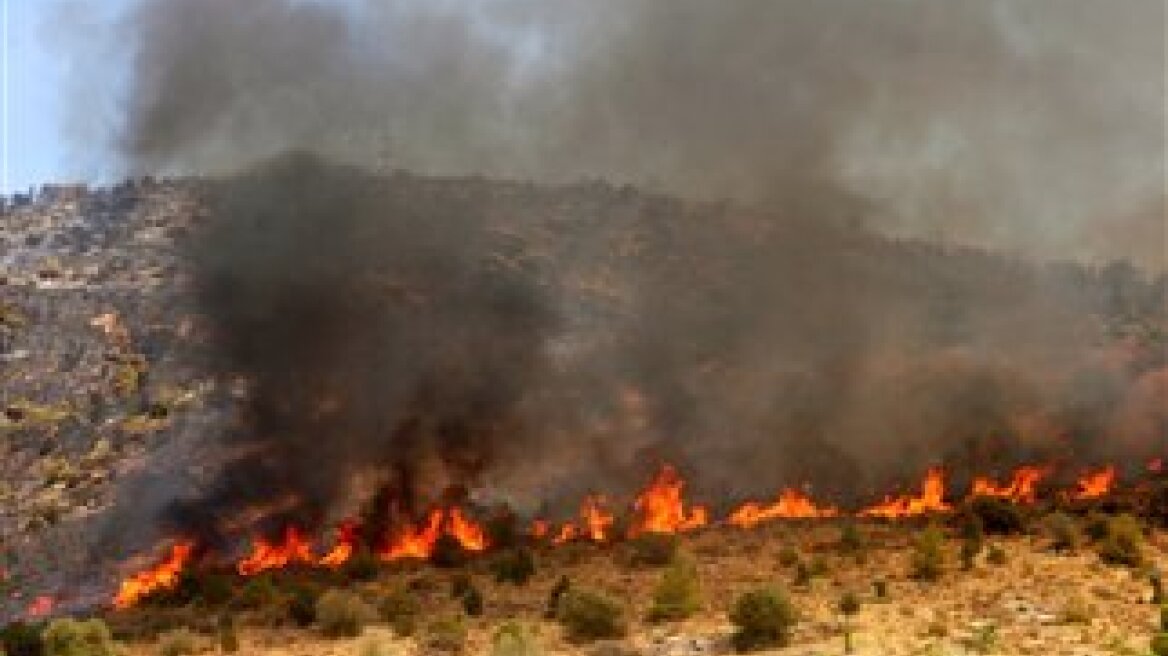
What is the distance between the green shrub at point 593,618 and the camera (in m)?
36.3

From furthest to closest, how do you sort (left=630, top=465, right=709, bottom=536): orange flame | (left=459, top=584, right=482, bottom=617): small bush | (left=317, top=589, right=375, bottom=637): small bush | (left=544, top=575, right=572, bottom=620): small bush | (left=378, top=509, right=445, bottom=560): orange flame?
(left=630, top=465, right=709, bottom=536): orange flame → (left=378, top=509, right=445, bottom=560): orange flame → (left=459, top=584, right=482, bottom=617): small bush → (left=317, top=589, right=375, bottom=637): small bush → (left=544, top=575, right=572, bottom=620): small bush

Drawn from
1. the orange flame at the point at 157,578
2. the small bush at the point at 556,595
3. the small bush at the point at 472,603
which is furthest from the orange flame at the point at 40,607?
the small bush at the point at 556,595

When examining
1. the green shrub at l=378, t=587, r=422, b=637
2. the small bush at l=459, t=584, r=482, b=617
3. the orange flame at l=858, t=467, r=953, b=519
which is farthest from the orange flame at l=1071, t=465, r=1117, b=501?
the green shrub at l=378, t=587, r=422, b=637

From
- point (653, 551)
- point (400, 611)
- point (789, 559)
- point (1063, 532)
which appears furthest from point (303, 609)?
point (1063, 532)

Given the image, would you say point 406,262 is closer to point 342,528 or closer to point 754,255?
point 754,255

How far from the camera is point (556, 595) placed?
40469 millimetres

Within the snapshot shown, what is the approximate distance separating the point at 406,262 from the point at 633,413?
746 inches

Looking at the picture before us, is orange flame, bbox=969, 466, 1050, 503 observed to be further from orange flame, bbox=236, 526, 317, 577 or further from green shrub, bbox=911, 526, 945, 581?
orange flame, bbox=236, 526, 317, 577

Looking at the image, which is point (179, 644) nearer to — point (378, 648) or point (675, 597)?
point (378, 648)

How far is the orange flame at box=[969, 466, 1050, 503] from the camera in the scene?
5309cm

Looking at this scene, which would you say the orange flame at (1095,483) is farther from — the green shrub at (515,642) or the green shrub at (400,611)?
the green shrub at (400,611)

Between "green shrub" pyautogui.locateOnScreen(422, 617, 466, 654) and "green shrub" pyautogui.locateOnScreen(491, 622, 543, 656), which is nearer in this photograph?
"green shrub" pyautogui.locateOnScreen(491, 622, 543, 656)

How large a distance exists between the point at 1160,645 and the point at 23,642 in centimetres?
2824

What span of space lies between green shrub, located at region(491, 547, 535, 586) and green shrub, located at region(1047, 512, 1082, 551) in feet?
49.4
